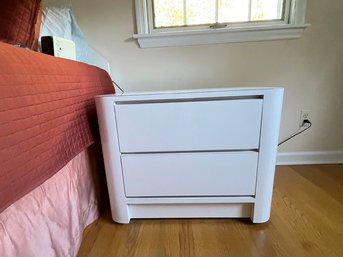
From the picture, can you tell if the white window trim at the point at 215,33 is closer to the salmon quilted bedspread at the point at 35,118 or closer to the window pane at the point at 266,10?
the window pane at the point at 266,10

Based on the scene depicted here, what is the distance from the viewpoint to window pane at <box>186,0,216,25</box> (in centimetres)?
129

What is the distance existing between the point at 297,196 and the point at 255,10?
3.61ft

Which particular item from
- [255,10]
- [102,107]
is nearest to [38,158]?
[102,107]

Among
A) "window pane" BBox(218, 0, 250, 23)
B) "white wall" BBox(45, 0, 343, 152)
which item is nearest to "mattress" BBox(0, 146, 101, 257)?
"white wall" BBox(45, 0, 343, 152)

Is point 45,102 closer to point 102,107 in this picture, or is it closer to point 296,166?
point 102,107

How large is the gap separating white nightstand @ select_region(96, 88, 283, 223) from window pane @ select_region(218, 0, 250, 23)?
2.66ft

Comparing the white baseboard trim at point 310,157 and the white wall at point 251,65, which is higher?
the white wall at point 251,65

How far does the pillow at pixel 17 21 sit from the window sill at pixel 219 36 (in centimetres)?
54

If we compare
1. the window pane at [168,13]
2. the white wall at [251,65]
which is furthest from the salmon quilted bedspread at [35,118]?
the window pane at [168,13]

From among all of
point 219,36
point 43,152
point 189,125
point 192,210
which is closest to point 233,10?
point 219,36

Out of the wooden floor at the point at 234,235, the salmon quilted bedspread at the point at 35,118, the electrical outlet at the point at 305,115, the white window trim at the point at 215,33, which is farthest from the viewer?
the electrical outlet at the point at 305,115

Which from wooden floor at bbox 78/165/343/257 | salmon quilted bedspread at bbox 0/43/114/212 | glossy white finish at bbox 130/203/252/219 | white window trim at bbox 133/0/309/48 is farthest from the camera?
white window trim at bbox 133/0/309/48

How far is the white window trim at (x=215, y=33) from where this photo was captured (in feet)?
3.97

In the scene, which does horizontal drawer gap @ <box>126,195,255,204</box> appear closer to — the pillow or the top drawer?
the top drawer
